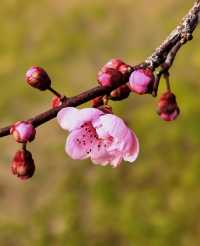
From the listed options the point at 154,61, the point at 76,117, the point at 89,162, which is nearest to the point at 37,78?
the point at 76,117

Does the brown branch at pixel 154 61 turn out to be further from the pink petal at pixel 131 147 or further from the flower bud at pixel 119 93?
the pink petal at pixel 131 147

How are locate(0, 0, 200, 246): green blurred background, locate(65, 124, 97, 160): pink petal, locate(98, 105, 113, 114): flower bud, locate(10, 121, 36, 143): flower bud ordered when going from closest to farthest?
locate(10, 121, 36, 143): flower bud
locate(98, 105, 113, 114): flower bud
locate(65, 124, 97, 160): pink petal
locate(0, 0, 200, 246): green blurred background

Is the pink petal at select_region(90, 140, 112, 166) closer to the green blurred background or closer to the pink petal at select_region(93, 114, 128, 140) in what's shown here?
the pink petal at select_region(93, 114, 128, 140)

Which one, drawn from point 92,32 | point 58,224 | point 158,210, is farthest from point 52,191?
point 92,32

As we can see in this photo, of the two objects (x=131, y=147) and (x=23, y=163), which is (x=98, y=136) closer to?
(x=131, y=147)

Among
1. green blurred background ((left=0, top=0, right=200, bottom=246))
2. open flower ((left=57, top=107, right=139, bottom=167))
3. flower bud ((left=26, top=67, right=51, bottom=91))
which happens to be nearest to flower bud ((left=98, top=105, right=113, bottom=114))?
open flower ((left=57, top=107, right=139, bottom=167))

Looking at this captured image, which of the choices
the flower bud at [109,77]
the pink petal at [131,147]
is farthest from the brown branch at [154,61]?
the pink petal at [131,147]
